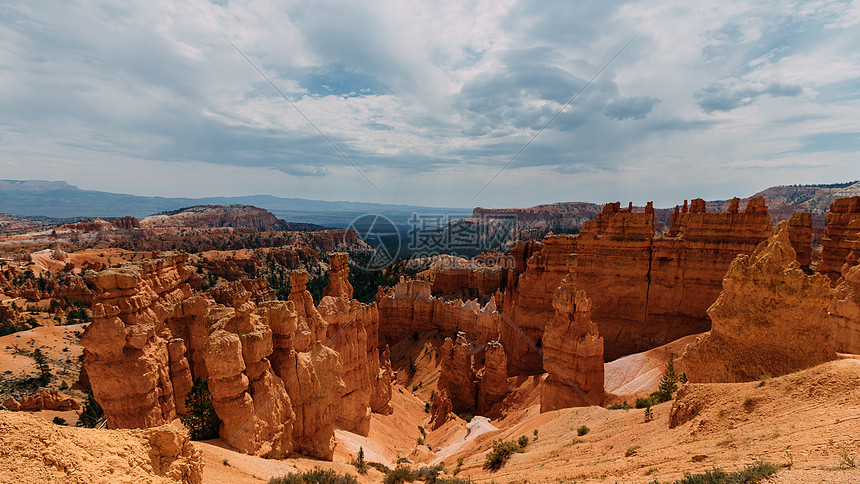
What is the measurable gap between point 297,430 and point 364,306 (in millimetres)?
11001

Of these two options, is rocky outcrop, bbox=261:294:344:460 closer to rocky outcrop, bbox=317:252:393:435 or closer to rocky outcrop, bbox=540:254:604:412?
rocky outcrop, bbox=317:252:393:435

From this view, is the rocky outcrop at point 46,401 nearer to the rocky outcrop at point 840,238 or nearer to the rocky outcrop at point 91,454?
the rocky outcrop at point 91,454

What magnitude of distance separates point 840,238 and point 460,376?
2695 centimetres

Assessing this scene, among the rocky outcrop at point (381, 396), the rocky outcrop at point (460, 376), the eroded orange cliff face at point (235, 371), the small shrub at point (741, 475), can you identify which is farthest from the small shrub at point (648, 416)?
the rocky outcrop at point (460, 376)

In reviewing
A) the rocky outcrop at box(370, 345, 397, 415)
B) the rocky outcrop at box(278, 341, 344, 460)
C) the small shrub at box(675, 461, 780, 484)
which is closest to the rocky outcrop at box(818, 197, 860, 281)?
the small shrub at box(675, 461, 780, 484)

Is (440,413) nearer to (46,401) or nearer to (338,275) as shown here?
(338,275)

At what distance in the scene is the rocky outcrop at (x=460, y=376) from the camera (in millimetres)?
27297

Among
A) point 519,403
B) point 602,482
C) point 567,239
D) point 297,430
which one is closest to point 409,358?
point 519,403

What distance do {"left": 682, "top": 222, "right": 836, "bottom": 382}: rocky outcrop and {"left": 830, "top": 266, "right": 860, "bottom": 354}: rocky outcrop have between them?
30.4 ft

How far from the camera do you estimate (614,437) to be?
1152cm

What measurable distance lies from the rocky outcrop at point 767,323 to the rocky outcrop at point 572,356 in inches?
260

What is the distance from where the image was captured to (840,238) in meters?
23.7

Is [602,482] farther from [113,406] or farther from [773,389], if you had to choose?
[113,406]

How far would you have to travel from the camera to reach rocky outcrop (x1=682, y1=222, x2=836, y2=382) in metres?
10.2
